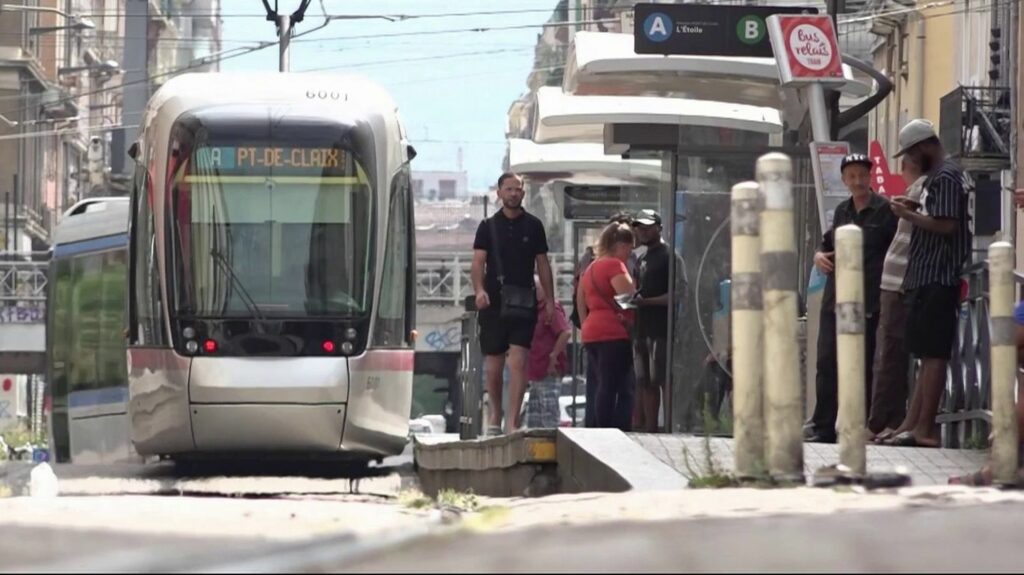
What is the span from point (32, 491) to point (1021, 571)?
8596 mm

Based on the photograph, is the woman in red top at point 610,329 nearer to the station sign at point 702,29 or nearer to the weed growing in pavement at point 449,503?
the station sign at point 702,29

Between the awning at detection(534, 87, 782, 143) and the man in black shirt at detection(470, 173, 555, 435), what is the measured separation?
1.83 meters

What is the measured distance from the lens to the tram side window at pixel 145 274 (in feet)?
59.3

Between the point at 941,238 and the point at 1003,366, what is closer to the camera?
the point at 1003,366

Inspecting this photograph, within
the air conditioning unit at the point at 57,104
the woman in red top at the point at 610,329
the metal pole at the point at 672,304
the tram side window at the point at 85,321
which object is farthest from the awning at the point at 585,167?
the air conditioning unit at the point at 57,104

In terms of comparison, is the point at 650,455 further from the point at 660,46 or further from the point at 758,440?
the point at 660,46

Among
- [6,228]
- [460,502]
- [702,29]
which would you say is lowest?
[460,502]

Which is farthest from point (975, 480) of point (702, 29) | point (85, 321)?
point (85, 321)

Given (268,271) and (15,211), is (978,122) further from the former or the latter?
(15,211)

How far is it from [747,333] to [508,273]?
7310mm

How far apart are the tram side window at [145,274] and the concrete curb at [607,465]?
5.62 metres

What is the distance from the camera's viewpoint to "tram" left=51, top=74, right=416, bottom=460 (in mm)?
17922

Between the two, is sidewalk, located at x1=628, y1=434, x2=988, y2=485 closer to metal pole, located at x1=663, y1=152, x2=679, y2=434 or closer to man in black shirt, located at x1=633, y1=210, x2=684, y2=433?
metal pole, located at x1=663, y1=152, x2=679, y2=434

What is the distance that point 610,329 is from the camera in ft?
52.1
